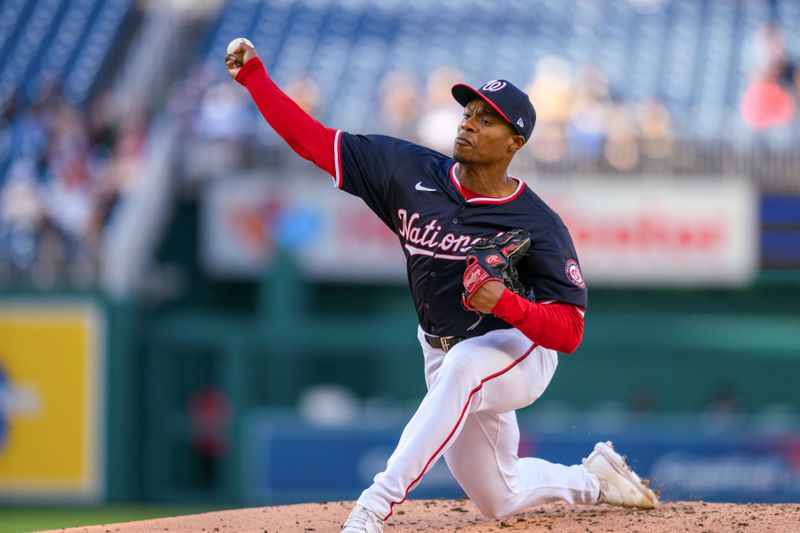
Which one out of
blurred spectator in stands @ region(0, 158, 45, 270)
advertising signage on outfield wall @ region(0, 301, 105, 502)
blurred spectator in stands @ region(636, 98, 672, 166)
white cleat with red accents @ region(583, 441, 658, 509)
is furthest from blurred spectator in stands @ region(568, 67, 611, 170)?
white cleat with red accents @ region(583, 441, 658, 509)

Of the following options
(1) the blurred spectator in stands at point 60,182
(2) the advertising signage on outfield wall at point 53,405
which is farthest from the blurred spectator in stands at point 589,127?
(2) the advertising signage on outfield wall at point 53,405

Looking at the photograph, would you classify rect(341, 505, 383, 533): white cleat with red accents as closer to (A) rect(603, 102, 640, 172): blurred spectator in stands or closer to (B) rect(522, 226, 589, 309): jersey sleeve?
(B) rect(522, 226, 589, 309): jersey sleeve

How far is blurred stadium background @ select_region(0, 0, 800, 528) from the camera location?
503 inches

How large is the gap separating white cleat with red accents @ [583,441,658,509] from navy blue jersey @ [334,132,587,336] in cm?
91

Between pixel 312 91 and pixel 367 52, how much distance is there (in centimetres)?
241

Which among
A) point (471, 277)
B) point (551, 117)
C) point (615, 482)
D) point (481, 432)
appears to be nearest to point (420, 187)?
point (471, 277)

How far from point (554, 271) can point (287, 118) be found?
1127 mm

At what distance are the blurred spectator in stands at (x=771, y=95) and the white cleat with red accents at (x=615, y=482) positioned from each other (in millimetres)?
8162

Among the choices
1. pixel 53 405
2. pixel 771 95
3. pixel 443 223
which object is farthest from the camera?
pixel 771 95

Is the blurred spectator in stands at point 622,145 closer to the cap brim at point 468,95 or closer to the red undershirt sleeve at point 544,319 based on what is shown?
the cap brim at point 468,95

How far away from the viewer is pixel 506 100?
16.8 ft

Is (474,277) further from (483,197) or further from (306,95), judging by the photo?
(306,95)

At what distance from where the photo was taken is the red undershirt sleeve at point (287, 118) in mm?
5254

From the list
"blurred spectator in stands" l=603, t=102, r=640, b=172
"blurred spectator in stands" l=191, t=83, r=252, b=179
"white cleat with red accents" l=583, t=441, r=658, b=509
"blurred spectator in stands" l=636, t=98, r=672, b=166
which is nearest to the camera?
"white cleat with red accents" l=583, t=441, r=658, b=509
